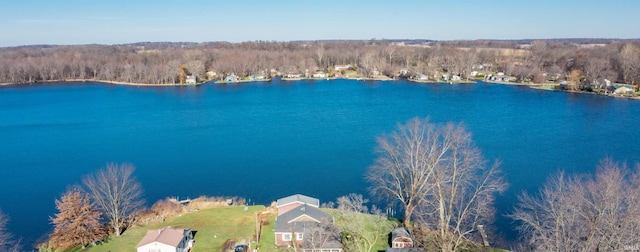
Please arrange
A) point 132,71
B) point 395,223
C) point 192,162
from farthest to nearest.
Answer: point 132,71 < point 192,162 < point 395,223

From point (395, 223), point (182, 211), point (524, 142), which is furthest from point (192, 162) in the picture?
point (524, 142)

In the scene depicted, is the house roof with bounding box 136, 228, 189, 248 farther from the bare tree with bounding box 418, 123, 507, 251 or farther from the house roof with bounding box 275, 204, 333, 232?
the bare tree with bounding box 418, 123, 507, 251

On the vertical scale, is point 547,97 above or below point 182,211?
above

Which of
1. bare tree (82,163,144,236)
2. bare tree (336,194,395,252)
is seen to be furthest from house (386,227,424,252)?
bare tree (82,163,144,236)

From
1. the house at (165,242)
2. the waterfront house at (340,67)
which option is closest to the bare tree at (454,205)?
the house at (165,242)

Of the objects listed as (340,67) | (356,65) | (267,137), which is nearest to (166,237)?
(267,137)

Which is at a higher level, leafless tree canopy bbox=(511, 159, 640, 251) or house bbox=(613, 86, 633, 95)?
house bbox=(613, 86, 633, 95)

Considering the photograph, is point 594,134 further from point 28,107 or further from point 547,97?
point 28,107
